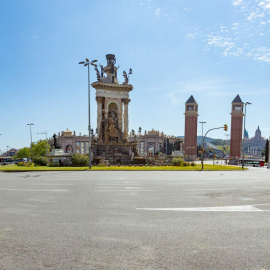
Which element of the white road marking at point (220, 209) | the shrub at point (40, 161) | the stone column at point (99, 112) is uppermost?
the stone column at point (99, 112)

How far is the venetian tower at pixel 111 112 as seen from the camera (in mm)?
47969

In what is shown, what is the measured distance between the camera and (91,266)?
4.00 metres

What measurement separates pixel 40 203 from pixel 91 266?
5040mm

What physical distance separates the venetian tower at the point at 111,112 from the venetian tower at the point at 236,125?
64.5 meters

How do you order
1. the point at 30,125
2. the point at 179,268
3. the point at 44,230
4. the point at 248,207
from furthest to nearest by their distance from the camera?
1. the point at 30,125
2. the point at 248,207
3. the point at 44,230
4. the point at 179,268

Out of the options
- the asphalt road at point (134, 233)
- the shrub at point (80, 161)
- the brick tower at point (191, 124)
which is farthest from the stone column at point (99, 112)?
the brick tower at point (191, 124)

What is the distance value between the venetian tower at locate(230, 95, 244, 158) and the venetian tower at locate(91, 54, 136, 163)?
212 ft

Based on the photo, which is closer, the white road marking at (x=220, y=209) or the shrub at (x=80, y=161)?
the white road marking at (x=220, y=209)

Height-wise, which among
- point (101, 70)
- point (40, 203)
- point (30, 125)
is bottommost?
point (40, 203)

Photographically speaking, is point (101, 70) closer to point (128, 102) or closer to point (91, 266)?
point (128, 102)

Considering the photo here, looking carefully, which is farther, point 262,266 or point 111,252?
point 111,252

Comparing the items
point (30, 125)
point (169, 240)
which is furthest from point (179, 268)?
point (30, 125)

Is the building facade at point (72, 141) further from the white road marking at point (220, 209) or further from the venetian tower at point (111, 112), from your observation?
the white road marking at point (220, 209)

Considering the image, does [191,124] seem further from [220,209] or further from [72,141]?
[220,209]
